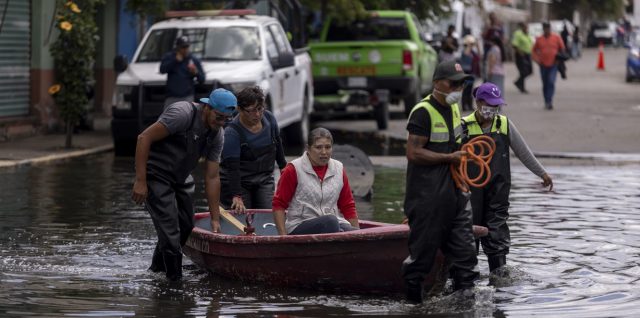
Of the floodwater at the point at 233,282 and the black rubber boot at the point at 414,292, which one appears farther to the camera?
the floodwater at the point at 233,282

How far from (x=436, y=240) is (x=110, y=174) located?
1018cm

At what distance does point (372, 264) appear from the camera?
33.6 feet

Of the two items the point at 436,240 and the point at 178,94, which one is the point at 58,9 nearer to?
the point at 178,94

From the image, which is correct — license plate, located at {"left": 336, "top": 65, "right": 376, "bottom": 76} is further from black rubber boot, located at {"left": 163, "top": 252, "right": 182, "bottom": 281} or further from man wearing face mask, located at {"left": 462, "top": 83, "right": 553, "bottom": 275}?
black rubber boot, located at {"left": 163, "top": 252, "right": 182, "bottom": 281}

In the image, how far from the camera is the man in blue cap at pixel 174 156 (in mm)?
10625

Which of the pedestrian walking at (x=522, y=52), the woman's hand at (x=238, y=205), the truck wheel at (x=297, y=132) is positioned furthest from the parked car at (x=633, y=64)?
the woman's hand at (x=238, y=205)

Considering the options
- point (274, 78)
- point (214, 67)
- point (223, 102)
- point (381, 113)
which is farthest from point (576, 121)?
point (223, 102)

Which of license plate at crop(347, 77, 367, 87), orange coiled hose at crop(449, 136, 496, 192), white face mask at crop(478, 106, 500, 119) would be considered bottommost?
license plate at crop(347, 77, 367, 87)

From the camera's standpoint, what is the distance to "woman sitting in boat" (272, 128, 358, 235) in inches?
426

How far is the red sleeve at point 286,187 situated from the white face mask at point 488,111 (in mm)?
1455

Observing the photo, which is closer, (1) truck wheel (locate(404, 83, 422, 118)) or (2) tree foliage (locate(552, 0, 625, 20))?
(1) truck wheel (locate(404, 83, 422, 118))

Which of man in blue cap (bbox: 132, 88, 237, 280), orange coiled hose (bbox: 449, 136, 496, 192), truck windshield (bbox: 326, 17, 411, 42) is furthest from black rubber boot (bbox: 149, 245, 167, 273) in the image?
truck windshield (bbox: 326, 17, 411, 42)

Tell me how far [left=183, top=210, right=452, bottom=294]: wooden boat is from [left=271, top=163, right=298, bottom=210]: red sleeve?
0.39m

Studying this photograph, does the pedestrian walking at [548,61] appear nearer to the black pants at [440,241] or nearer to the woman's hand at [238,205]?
the woman's hand at [238,205]
